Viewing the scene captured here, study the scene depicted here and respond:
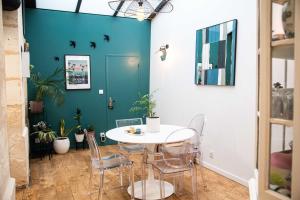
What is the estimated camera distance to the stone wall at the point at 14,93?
3.12 m

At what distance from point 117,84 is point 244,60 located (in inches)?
121

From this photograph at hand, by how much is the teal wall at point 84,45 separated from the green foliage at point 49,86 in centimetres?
13

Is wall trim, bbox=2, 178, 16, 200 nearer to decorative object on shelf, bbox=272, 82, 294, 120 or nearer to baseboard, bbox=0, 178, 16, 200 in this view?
baseboard, bbox=0, 178, 16, 200

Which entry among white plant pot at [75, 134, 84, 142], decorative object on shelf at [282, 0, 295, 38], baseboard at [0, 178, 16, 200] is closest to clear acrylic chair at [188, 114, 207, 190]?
baseboard at [0, 178, 16, 200]

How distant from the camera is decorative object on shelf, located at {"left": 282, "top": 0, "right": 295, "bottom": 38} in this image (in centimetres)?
101

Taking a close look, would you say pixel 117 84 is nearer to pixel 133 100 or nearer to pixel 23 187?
pixel 133 100

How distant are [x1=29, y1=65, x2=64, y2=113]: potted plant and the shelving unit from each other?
4212mm

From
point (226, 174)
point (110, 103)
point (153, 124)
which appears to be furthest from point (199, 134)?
point (110, 103)

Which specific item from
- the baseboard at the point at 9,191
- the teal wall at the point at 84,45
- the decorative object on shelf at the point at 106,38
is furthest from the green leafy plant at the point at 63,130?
the baseboard at the point at 9,191

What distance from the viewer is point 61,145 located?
4852mm

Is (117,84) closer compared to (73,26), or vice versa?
(73,26)

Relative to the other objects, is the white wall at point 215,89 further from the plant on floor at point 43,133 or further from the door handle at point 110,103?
the plant on floor at point 43,133

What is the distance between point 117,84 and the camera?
564cm

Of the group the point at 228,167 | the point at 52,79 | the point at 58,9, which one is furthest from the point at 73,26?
the point at 228,167
